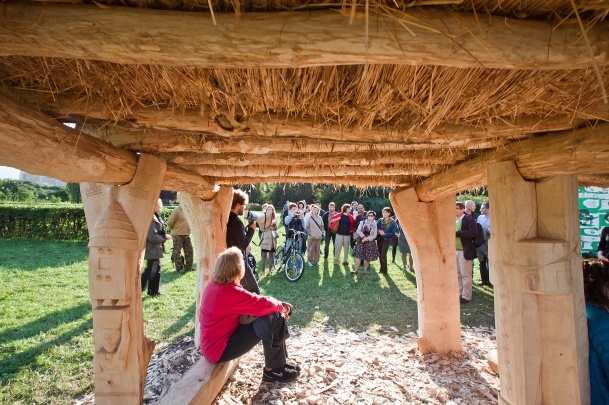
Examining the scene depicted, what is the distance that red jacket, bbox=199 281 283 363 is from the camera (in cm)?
319

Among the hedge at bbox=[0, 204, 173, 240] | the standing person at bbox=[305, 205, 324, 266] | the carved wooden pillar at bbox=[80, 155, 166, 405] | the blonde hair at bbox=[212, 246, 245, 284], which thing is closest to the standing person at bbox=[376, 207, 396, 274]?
the standing person at bbox=[305, 205, 324, 266]

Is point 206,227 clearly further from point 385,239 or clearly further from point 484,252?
point 484,252

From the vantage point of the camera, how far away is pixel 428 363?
4.09m

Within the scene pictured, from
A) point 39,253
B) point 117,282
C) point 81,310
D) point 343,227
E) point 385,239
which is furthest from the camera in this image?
point 39,253

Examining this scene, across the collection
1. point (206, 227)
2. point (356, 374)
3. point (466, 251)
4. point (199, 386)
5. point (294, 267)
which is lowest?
point (356, 374)

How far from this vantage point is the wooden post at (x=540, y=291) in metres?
2.15

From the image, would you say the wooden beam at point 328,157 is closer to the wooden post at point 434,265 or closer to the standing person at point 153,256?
the wooden post at point 434,265

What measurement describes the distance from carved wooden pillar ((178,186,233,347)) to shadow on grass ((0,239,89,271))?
7.16 meters

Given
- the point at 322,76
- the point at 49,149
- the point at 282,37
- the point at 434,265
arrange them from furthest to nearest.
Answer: the point at 434,265 < the point at 49,149 < the point at 322,76 < the point at 282,37

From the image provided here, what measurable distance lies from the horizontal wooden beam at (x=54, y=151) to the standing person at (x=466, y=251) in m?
6.38

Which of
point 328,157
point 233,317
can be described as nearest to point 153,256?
point 233,317

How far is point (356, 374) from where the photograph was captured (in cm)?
388

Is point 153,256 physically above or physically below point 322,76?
below

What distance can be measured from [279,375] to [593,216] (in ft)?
29.4
